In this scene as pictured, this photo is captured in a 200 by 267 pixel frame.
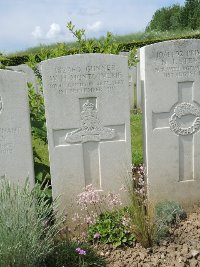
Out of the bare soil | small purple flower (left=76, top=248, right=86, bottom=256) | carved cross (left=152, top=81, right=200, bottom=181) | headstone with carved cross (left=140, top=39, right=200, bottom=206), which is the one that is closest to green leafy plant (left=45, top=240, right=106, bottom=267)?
small purple flower (left=76, top=248, right=86, bottom=256)

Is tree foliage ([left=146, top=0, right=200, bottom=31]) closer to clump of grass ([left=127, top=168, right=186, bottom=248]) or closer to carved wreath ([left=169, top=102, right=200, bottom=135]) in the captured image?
carved wreath ([left=169, top=102, right=200, bottom=135])

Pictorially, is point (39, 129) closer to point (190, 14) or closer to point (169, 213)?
point (169, 213)

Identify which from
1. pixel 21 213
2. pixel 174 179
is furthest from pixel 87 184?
pixel 21 213

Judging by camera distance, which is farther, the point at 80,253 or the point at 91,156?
the point at 91,156

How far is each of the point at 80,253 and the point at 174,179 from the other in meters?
1.54

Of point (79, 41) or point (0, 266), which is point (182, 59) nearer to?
point (79, 41)

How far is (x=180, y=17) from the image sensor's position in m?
42.0

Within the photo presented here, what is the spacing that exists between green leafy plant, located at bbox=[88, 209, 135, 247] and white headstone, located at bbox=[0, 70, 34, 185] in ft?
2.51

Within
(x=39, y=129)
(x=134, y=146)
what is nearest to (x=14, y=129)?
(x=39, y=129)

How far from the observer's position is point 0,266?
2.76 metres

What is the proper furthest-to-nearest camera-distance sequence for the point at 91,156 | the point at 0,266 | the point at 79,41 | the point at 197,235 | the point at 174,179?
the point at 79,41 → the point at 174,179 → the point at 91,156 → the point at 197,235 → the point at 0,266

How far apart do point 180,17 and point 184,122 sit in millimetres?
40653

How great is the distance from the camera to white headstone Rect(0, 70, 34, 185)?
3518mm

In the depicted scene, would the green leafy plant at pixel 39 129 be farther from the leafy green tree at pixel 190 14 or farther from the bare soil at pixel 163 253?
the leafy green tree at pixel 190 14
